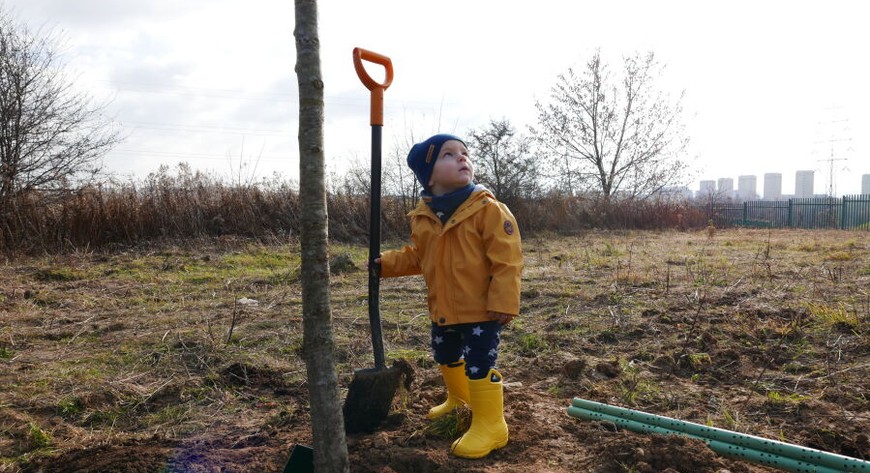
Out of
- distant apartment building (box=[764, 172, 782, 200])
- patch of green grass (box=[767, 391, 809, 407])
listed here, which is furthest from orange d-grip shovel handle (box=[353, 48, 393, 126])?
distant apartment building (box=[764, 172, 782, 200])

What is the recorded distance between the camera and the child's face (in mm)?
2580

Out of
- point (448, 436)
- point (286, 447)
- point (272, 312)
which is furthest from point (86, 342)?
point (448, 436)

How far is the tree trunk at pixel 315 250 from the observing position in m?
1.90

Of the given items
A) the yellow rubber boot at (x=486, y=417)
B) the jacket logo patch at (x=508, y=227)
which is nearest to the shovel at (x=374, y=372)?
the yellow rubber boot at (x=486, y=417)

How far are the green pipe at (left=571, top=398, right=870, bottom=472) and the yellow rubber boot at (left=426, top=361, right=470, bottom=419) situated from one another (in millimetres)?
605

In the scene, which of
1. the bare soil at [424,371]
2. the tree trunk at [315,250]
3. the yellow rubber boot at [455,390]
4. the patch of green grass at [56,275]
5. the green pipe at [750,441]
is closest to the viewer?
the tree trunk at [315,250]

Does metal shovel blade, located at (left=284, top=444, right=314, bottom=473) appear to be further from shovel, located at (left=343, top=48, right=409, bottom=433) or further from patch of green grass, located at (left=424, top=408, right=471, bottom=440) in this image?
patch of green grass, located at (left=424, top=408, right=471, bottom=440)

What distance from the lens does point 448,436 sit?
263cm

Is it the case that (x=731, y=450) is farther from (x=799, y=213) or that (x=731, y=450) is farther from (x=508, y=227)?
(x=799, y=213)

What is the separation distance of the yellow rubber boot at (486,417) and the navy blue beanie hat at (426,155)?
3.09ft

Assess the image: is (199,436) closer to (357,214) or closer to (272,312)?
(272,312)

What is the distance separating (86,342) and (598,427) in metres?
4.04

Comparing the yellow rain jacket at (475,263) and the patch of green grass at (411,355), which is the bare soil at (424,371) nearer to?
the patch of green grass at (411,355)

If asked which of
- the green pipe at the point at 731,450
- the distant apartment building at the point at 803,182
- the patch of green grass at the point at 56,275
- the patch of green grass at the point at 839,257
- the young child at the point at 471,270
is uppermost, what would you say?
the distant apartment building at the point at 803,182
